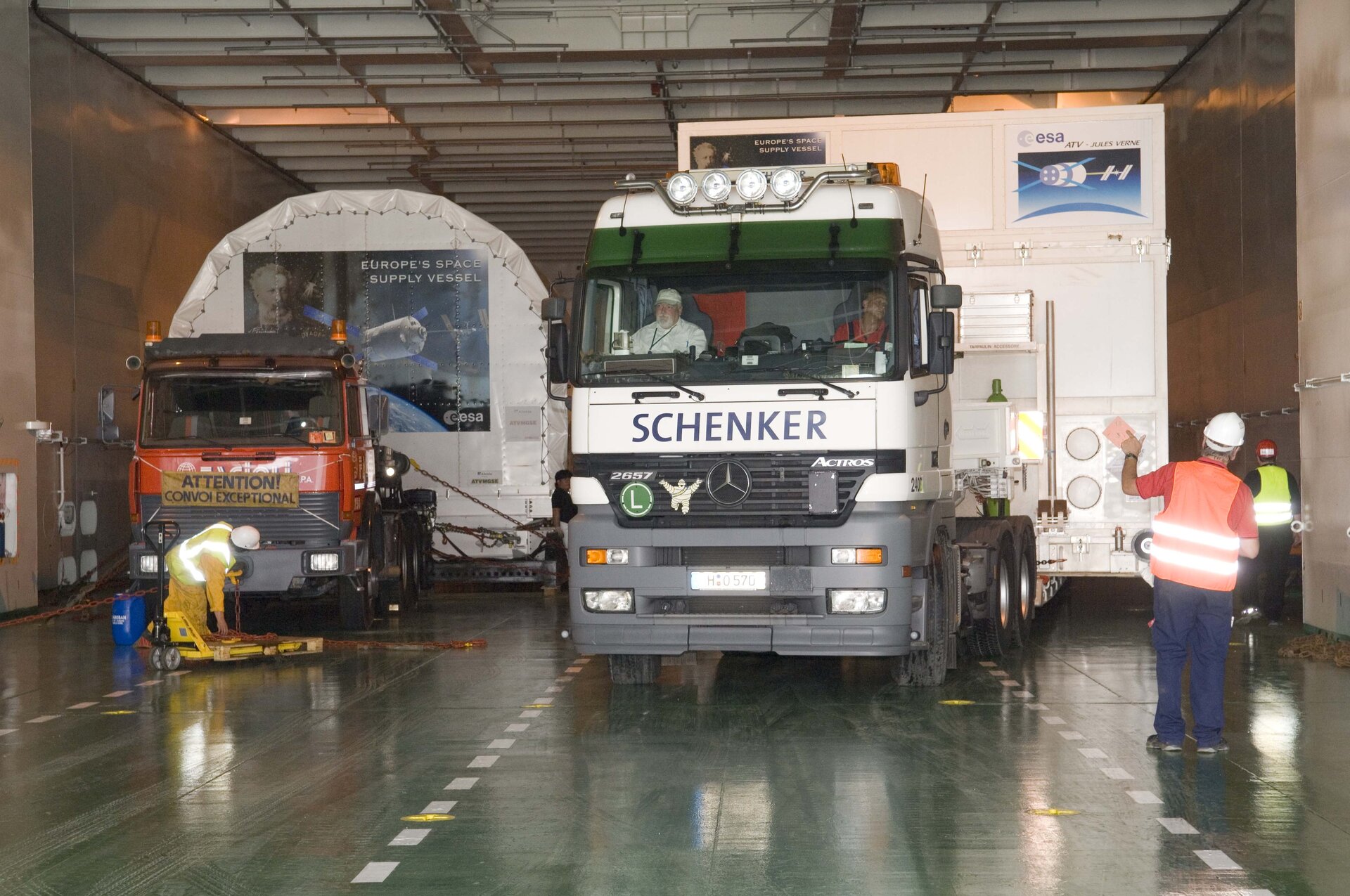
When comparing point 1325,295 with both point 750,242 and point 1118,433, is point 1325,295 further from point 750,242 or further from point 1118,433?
point 750,242

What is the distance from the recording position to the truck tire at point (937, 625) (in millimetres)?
11078

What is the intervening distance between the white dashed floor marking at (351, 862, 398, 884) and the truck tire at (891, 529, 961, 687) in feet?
17.3

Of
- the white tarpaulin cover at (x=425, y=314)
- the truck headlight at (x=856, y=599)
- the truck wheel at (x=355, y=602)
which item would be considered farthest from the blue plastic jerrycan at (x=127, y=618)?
the truck headlight at (x=856, y=599)

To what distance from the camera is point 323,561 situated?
50.2 feet

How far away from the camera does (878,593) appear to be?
10148 millimetres

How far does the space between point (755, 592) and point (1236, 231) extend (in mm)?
13225

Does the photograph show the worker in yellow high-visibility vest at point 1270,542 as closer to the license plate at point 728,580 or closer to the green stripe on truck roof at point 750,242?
the green stripe on truck roof at point 750,242

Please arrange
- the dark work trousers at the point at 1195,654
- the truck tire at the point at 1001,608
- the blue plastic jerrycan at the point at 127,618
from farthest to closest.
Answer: the blue plastic jerrycan at the point at 127,618 < the truck tire at the point at 1001,608 < the dark work trousers at the point at 1195,654

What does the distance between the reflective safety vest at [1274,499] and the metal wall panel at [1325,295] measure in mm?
1163

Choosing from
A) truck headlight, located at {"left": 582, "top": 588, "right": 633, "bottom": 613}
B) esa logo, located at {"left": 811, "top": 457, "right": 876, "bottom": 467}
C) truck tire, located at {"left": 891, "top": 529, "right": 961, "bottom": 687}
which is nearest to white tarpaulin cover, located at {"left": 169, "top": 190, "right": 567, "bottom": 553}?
truck tire, located at {"left": 891, "top": 529, "right": 961, "bottom": 687}

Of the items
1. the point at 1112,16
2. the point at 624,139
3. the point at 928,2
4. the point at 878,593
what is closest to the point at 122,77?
the point at 624,139

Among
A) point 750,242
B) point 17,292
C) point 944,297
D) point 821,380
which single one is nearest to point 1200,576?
point 944,297

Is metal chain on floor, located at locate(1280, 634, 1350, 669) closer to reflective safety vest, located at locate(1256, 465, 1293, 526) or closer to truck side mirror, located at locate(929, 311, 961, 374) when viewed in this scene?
reflective safety vest, located at locate(1256, 465, 1293, 526)

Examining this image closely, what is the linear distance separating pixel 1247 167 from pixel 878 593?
495 inches
